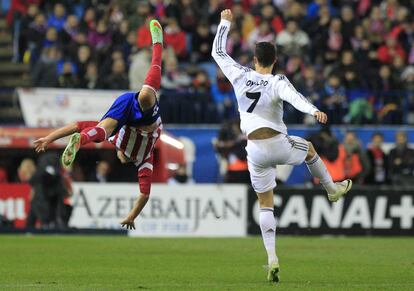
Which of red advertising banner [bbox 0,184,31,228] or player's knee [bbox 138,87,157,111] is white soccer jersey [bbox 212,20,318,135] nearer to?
player's knee [bbox 138,87,157,111]

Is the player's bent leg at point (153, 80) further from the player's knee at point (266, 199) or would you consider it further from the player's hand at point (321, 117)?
the player's hand at point (321, 117)

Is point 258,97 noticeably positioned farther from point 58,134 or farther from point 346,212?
point 346,212

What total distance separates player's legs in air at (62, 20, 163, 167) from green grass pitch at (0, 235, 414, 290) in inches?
58.6

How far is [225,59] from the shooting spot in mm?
13133

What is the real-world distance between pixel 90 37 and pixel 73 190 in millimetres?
5530

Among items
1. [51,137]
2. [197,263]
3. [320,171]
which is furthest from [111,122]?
[197,263]

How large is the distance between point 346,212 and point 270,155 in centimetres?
987

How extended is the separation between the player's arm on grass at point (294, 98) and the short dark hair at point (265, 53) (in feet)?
0.76

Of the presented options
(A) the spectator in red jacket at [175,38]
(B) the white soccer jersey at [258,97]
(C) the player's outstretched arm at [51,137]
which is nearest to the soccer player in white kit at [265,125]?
(B) the white soccer jersey at [258,97]

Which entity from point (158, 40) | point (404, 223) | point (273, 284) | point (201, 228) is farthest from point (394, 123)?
point (273, 284)

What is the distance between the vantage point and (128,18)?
27.5 m

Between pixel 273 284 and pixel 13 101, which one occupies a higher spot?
pixel 13 101

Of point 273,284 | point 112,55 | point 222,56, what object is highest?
point 112,55

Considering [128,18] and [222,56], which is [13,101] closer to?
[128,18]
